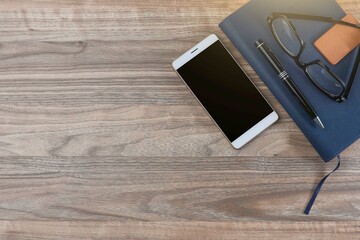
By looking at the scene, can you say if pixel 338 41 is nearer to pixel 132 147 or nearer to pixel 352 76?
pixel 352 76

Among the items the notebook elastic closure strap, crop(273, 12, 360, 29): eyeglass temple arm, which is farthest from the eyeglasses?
the notebook elastic closure strap

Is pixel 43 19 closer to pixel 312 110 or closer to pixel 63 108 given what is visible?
pixel 63 108

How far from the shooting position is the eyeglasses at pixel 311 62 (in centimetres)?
76

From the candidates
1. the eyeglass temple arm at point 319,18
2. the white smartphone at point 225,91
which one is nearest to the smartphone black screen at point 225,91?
the white smartphone at point 225,91

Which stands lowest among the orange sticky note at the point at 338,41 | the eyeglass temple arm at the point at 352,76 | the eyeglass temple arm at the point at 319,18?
the eyeglass temple arm at the point at 352,76

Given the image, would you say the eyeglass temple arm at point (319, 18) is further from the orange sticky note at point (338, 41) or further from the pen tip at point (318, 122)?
the pen tip at point (318, 122)

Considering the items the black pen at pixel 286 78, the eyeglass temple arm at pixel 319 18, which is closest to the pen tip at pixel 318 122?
the black pen at pixel 286 78

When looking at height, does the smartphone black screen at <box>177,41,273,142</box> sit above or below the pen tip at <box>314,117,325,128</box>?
above

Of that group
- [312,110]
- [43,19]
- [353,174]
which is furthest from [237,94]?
[43,19]

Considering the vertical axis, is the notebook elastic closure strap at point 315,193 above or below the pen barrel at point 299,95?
below

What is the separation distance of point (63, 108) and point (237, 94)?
0.95 feet

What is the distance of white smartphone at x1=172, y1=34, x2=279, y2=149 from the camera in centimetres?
79

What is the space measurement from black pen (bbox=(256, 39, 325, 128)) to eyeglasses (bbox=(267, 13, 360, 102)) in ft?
0.07

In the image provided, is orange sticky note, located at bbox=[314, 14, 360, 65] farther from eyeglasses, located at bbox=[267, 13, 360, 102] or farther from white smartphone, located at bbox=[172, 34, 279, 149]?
white smartphone, located at bbox=[172, 34, 279, 149]
